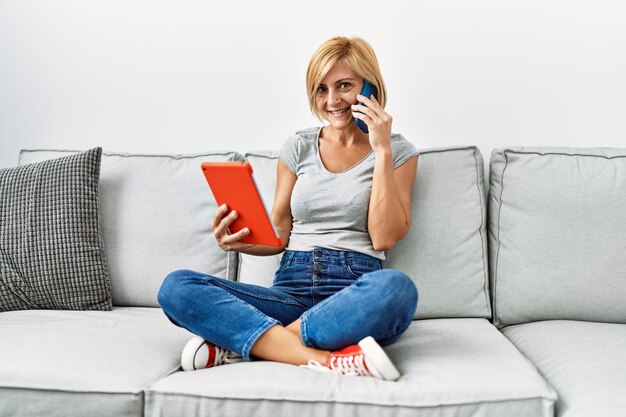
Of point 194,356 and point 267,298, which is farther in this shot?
point 267,298

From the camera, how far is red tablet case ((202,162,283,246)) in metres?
1.47

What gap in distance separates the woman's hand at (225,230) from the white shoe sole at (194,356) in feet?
1.00

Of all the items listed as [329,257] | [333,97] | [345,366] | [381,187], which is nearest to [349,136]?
[333,97]

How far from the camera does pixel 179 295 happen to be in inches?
56.6

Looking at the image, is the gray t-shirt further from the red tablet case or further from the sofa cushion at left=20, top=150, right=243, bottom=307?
the sofa cushion at left=20, top=150, right=243, bottom=307

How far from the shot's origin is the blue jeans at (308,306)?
1.32 metres

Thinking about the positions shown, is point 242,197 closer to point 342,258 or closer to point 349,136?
point 342,258

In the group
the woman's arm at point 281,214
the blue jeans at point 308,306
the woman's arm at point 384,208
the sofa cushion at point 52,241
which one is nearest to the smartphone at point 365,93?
the woman's arm at point 384,208

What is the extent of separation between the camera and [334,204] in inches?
68.1

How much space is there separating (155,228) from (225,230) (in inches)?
17.6

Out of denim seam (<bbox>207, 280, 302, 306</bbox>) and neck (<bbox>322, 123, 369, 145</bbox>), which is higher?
neck (<bbox>322, 123, 369, 145</bbox>)

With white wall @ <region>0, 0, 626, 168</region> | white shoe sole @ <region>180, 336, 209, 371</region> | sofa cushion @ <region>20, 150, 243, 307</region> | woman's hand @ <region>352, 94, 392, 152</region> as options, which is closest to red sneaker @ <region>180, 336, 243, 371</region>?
white shoe sole @ <region>180, 336, 209, 371</region>

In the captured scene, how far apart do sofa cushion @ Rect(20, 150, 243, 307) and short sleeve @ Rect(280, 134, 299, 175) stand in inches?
10.3

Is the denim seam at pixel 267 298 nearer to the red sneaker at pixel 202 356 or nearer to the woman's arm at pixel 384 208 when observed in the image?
the red sneaker at pixel 202 356
